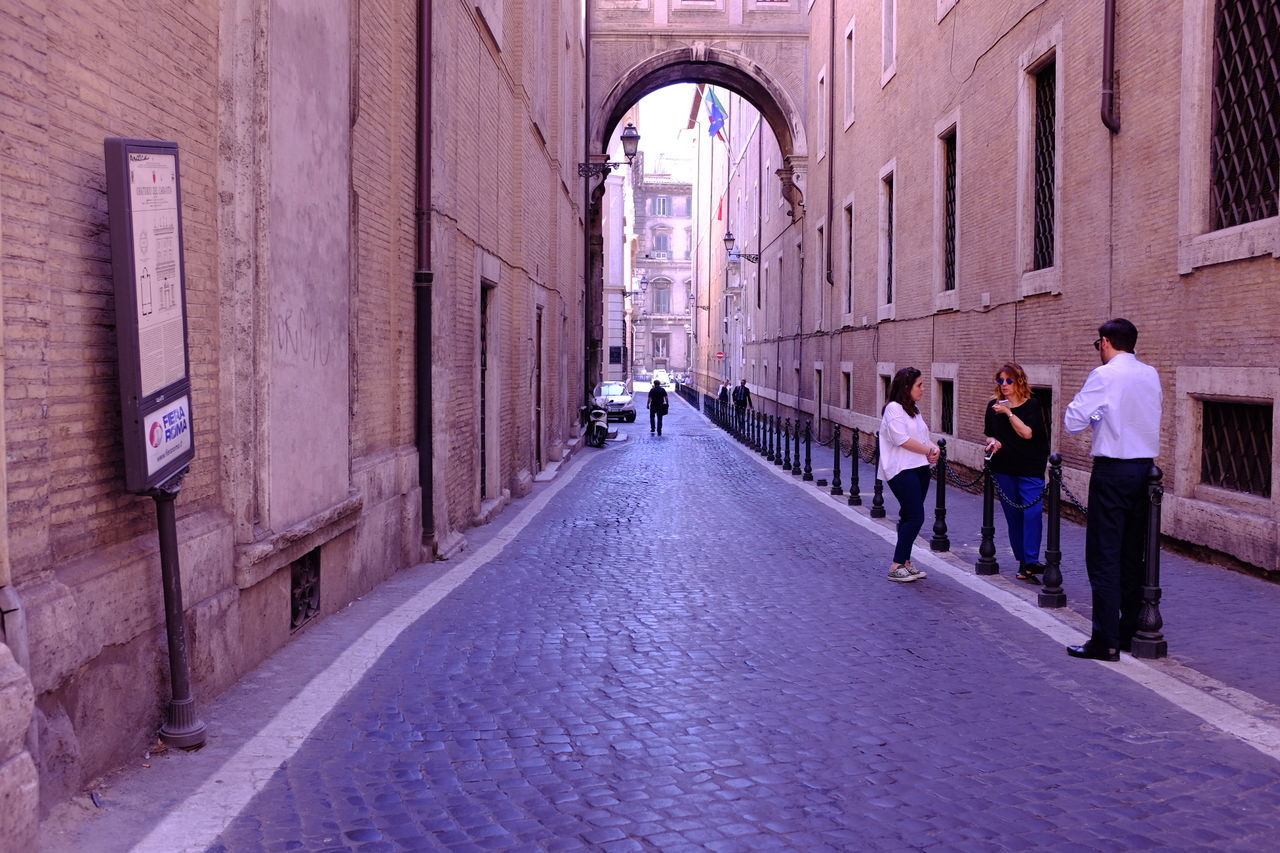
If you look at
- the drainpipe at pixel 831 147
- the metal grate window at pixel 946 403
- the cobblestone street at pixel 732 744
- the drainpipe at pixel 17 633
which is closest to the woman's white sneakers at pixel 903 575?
the cobblestone street at pixel 732 744

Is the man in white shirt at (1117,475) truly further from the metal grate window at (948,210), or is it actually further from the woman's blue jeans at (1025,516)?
the metal grate window at (948,210)

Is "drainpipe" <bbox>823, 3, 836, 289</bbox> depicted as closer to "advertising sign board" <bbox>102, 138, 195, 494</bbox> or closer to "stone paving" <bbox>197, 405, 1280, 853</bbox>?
"stone paving" <bbox>197, 405, 1280, 853</bbox>

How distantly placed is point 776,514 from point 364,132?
7.00 meters

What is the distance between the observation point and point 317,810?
396 cm

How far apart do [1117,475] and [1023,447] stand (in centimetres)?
280

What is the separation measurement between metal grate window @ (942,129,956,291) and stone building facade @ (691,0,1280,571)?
0.04 meters

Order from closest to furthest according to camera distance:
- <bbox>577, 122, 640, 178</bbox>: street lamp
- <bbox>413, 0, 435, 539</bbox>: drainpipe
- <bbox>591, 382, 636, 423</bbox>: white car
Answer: <bbox>413, 0, 435, 539</bbox>: drainpipe → <bbox>577, 122, 640, 178</bbox>: street lamp → <bbox>591, 382, 636, 423</bbox>: white car

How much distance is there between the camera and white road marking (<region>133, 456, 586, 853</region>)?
12.3ft

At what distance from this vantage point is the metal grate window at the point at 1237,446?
894 cm

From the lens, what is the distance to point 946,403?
17984 mm

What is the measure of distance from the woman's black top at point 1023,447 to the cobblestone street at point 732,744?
123 cm

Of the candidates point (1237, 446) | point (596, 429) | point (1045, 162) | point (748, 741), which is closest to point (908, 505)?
point (1237, 446)

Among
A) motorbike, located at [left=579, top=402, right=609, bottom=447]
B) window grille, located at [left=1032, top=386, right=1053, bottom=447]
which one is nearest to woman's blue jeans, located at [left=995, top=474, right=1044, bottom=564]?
window grille, located at [left=1032, top=386, right=1053, bottom=447]

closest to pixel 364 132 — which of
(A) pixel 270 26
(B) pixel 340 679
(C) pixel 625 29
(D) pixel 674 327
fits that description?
(A) pixel 270 26
